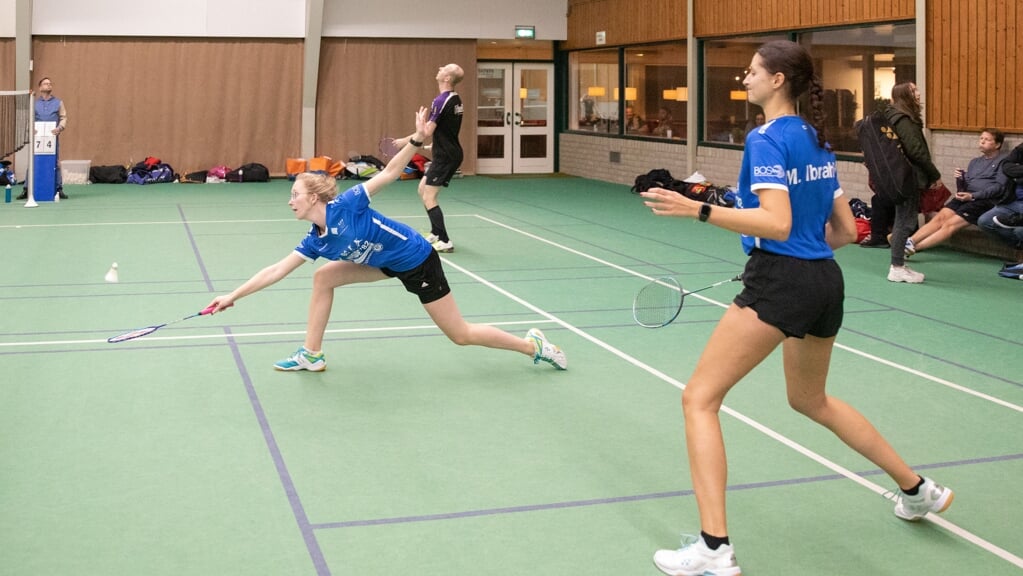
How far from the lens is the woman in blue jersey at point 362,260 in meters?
6.52

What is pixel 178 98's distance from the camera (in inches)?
957

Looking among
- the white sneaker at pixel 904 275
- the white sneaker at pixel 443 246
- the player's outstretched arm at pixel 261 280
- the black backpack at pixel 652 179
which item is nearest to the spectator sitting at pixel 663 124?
the black backpack at pixel 652 179

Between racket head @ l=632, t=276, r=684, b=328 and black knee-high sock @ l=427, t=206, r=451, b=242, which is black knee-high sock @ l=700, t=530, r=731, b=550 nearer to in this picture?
racket head @ l=632, t=276, r=684, b=328

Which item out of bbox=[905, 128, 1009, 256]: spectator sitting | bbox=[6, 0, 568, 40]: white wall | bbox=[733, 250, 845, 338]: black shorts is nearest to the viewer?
bbox=[733, 250, 845, 338]: black shorts

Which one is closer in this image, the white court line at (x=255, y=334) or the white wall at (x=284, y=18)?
the white court line at (x=255, y=334)

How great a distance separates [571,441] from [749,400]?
53.5 inches

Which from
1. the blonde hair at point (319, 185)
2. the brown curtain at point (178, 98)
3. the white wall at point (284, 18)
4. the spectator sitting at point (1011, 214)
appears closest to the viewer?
the blonde hair at point (319, 185)

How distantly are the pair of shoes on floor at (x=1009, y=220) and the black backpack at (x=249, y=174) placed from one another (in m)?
15.9

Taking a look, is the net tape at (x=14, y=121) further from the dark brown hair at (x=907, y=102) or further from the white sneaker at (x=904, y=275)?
the white sneaker at (x=904, y=275)

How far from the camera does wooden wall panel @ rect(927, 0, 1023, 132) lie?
42.2ft

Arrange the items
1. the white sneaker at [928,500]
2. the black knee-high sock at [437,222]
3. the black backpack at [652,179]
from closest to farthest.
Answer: the white sneaker at [928,500], the black knee-high sock at [437,222], the black backpack at [652,179]

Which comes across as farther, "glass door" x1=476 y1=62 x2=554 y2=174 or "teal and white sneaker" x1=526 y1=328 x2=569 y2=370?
"glass door" x1=476 y1=62 x2=554 y2=174

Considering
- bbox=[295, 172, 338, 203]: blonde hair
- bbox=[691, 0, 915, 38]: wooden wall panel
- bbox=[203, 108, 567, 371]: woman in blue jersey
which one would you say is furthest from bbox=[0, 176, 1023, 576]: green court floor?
bbox=[691, 0, 915, 38]: wooden wall panel

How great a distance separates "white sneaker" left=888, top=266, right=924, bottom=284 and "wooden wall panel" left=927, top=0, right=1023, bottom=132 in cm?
271
